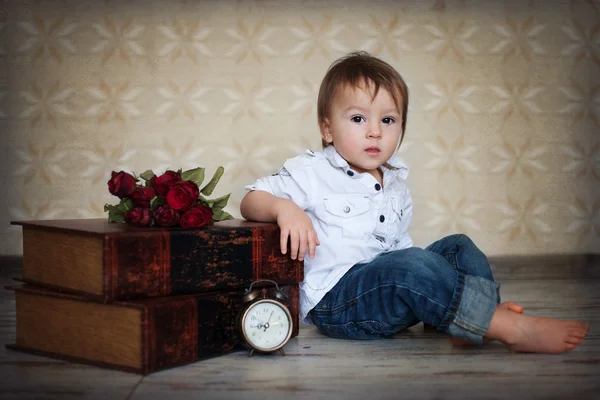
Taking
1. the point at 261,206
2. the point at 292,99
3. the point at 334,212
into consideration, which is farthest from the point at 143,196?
the point at 292,99

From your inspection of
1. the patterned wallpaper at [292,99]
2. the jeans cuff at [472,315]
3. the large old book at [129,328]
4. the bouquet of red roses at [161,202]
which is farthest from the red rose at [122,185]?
the patterned wallpaper at [292,99]

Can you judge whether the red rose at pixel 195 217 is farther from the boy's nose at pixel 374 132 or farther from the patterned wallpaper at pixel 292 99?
the patterned wallpaper at pixel 292 99

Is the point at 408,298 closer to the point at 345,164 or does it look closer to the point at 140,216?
the point at 345,164

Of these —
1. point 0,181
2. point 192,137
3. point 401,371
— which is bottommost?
point 401,371

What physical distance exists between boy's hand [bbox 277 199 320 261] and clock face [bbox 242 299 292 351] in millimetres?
139

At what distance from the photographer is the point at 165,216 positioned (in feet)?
4.52

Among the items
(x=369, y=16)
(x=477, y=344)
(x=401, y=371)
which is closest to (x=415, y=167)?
(x=369, y=16)

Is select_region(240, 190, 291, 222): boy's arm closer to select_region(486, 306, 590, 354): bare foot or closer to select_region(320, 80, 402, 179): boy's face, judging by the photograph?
select_region(320, 80, 402, 179): boy's face

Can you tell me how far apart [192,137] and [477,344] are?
1.52 meters

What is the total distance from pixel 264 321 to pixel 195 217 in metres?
0.25

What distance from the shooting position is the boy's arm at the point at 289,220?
1.48m

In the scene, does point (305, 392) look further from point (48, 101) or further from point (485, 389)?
point (48, 101)

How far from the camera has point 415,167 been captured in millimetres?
2754

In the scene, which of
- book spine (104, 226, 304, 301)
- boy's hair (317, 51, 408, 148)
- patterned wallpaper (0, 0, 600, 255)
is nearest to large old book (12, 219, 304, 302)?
book spine (104, 226, 304, 301)
